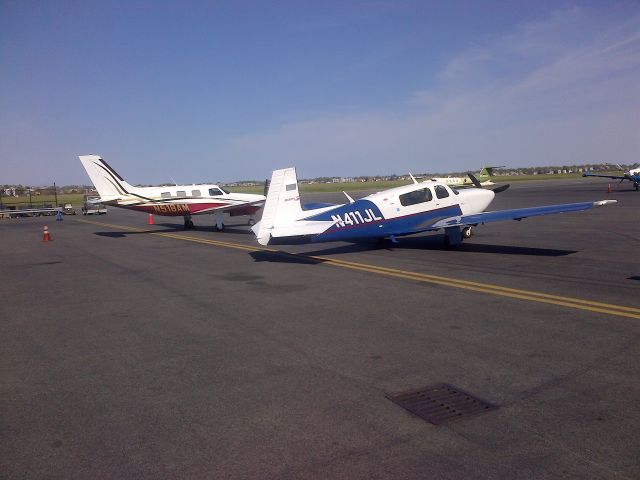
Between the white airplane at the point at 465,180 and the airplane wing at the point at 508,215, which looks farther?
the white airplane at the point at 465,180

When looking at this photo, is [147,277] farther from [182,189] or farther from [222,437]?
[182,189]

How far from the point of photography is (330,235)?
46.7 ft

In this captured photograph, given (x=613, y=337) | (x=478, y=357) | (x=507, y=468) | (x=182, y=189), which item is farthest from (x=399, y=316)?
(x=182, y=189)

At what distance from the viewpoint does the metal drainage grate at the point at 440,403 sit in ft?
15.2

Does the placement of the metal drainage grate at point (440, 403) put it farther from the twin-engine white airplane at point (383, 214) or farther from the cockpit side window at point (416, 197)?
the cockpit side window at point (416, 197)

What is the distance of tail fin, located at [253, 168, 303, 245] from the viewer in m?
13.8

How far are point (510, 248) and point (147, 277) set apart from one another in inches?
435

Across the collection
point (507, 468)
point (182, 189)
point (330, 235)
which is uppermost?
point (182, 189)

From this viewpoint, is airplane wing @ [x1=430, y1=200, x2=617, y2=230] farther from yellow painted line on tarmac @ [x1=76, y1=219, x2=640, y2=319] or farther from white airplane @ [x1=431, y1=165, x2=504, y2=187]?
white airplane @ [x1=431, y1=165, x2=504, y2=187]

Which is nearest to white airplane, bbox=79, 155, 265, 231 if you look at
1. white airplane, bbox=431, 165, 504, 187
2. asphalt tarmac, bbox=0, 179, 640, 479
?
asphalt tarmac, bbox=0, 179, 640, 479

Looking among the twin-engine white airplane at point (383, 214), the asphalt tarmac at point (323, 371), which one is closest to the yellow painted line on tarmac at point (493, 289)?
the asphalt tarmac at point (323, 371)

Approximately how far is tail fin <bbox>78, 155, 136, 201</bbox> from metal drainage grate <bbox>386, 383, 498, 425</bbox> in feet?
78.3

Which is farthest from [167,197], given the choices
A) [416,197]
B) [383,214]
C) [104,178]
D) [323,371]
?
[323,371]

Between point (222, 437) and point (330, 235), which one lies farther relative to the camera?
point (330, 235)
